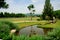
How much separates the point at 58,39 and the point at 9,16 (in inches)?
384

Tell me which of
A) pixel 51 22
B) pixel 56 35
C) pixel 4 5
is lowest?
pixel 51 22

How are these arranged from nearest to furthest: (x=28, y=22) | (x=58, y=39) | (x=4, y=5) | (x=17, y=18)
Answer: (x=58, y=39) < (x=4, y=5) < (x=17, y=18) < (x=28, y=22)

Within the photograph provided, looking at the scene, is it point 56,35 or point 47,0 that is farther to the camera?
point 47,0

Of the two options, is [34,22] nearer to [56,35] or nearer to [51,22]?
[51,22]

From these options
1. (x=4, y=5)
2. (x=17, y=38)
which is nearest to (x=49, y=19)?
(x=4, y=5)

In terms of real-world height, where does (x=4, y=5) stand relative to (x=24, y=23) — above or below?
above

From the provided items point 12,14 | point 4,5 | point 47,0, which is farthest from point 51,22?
point 4,5

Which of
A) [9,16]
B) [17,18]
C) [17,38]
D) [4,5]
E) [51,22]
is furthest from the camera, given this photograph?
[51,22]

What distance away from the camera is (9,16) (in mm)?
14531

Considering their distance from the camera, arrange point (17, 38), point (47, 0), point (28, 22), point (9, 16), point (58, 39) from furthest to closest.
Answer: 1. point (47, 0)
2. point (28, 22)
3. point (9, 16)
4. point (17, 38)
5. point (58, 39)

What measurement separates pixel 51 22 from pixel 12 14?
263 inches

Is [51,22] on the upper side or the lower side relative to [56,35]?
lower

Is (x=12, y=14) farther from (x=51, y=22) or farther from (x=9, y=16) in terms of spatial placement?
(x=51, y=22)

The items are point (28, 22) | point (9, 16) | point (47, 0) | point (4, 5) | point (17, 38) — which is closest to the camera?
point (17, 38)
